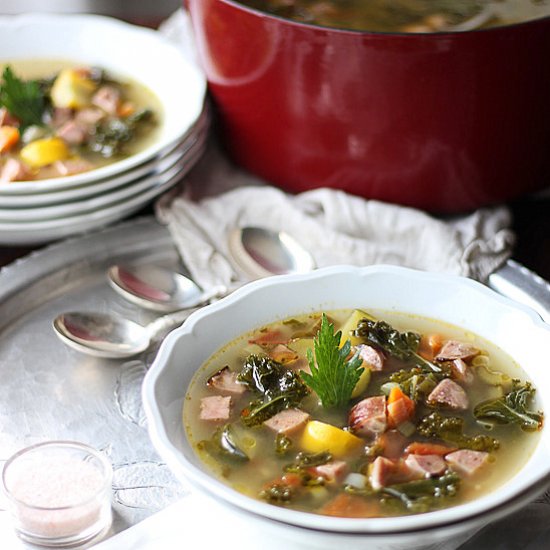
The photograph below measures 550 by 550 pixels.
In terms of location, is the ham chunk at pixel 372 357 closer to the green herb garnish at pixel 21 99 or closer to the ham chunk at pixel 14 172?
the ham chunk at pixel 14 172

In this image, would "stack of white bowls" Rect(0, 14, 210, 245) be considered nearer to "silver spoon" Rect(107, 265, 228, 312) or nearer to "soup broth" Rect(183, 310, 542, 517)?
"silver spoon" Rect(107, 265, 228, 312)

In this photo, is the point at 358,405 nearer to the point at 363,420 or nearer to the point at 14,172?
the point at 363,420

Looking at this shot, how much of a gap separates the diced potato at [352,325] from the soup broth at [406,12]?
2.23 ft

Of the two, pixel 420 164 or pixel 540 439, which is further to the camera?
pixel 420 164

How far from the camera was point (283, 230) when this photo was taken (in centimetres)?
196

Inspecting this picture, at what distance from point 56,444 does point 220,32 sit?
88 cm

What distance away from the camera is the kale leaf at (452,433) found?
4.17 feet

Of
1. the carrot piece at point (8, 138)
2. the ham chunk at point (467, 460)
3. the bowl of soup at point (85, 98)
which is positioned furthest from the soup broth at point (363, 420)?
the carrot piece at point (8, 138)

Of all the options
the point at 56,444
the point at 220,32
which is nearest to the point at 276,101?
the point at 220,32

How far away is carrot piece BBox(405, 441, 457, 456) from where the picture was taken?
126 cm

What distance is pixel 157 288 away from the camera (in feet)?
5.85

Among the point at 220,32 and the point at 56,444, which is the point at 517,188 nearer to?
the point at 220,32

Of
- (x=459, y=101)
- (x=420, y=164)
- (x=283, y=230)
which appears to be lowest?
(x=283, y=230)

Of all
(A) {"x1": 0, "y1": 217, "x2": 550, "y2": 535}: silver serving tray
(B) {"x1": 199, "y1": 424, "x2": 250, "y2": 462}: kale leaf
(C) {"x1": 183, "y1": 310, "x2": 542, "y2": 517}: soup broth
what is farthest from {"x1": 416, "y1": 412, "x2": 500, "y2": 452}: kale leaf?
(A) {"x1": 0, "y1": 217, "x2": 550, "y2": 535}: silver serving tray
